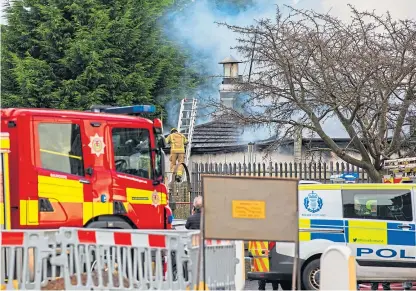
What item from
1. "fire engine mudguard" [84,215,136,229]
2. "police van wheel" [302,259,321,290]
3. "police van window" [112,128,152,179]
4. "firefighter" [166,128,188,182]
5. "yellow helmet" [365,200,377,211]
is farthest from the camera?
"firefighter" [166,128,188,182]

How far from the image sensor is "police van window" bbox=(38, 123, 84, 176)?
40.5 feet

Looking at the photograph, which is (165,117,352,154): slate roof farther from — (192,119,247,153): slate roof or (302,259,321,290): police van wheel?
(302,259,321,290): police van wheel

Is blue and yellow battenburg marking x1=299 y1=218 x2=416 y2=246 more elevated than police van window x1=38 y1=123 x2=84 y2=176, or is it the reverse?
police van window x1=38 y1=123 x2=84 y2=176

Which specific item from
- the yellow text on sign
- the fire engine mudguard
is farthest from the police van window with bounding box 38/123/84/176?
the yellow text on sign

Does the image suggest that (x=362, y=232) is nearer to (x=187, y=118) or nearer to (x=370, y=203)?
(x=370, y=203)

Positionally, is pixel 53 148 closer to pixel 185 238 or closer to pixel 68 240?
pixel 68 240

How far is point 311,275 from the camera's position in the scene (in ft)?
43.5

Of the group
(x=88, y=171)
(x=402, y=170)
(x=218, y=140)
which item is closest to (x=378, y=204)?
(x=402, y=170)

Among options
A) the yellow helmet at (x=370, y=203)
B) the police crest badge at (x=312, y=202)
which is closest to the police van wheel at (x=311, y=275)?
the police crest badge at (x=312, y=202)

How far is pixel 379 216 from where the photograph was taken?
13.4m

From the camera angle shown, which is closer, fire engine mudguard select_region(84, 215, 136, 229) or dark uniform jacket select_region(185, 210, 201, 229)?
fire engine mudguard select_region(84, 215, 136, 229)

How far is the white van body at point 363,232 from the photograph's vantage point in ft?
43.7

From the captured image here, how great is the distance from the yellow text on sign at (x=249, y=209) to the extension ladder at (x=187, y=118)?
1989cm

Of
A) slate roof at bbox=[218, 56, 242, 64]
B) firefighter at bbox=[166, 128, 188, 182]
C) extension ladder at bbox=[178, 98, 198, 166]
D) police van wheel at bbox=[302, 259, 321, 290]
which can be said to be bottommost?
police van wheel at bbox=[302, 259, 321, 290]
